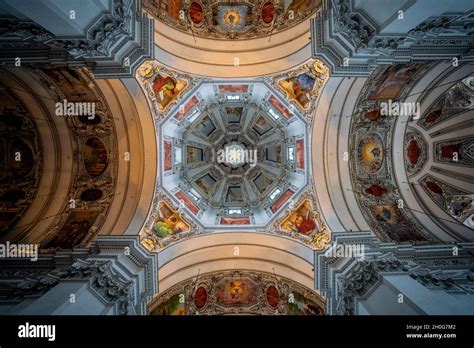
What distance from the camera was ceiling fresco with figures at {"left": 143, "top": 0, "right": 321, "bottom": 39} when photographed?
11.4 metres

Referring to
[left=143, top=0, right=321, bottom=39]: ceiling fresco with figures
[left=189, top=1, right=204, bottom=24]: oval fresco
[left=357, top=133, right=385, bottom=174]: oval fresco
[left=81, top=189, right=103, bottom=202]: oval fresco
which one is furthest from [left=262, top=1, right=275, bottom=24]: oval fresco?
[left=81, top=189, right=103, bottom=202]: oval fresco

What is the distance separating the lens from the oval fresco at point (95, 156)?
1305 cm

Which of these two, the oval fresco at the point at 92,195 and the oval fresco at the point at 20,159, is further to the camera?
the oval fresco at the point at 92,195

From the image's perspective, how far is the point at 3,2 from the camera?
7375 millimetres

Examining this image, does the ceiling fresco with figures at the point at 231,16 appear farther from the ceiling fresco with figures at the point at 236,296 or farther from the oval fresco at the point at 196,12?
the ceiling fresco with figures at the point at 236,296

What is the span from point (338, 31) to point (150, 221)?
27.4ft

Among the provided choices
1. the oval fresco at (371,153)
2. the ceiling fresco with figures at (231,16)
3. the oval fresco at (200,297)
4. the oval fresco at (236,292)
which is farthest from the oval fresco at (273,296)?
the ceiling fresco with figures at (231,16)

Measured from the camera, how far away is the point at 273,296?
44.9 ft

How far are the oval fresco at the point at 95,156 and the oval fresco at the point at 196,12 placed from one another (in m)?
5.30

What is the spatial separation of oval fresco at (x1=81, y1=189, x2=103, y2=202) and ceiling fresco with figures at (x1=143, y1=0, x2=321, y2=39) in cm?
629

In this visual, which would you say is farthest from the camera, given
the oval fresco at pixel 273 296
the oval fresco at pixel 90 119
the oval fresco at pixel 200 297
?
the oval fresco at pixel 273 296

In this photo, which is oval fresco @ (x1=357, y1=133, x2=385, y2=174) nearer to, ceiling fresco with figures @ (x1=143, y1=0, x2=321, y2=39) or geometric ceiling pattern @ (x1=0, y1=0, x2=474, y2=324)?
geometric ceiling pattern @ (x1=0, y1=0, x2=474, y2=324)
